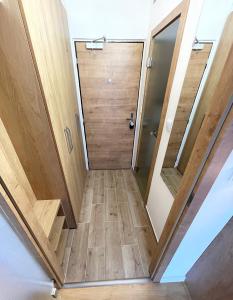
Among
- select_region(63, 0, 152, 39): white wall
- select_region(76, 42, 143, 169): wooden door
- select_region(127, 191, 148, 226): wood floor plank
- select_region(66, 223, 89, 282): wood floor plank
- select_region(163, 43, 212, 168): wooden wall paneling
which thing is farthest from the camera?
select_region(76, 42, 143, 169): wooden door

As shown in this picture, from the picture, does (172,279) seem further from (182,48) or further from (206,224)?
(182,48)

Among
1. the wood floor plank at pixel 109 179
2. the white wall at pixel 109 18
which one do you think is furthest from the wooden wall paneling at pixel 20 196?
the white wall at pixel 109 18

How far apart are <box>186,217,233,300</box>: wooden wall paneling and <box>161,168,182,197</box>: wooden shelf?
0.40m

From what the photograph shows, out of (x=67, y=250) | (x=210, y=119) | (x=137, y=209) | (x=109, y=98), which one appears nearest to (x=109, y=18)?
(x=109, y=98)

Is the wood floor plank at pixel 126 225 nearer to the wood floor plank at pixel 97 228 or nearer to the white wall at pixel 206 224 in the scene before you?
the wood floor plank at pixel 97 228

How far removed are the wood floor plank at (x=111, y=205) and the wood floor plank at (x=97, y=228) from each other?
7 centimetres

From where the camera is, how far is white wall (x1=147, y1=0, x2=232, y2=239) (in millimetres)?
867

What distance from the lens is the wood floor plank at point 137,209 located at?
71.4 inches

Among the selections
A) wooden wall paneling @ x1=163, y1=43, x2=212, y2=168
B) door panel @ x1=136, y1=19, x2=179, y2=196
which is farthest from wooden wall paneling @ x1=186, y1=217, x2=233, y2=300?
door panel @ x1=136, y1=19, x2=179, y2=196

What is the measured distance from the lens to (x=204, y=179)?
686 mm

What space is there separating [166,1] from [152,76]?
0.64m

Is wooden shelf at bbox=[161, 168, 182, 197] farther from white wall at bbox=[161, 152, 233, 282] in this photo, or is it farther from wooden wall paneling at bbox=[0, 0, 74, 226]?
wooden wall paneling at bbox=[0, 0, 74, 226]

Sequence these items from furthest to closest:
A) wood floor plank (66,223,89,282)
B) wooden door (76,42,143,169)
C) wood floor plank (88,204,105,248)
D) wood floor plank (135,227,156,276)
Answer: wooden door (76,42,143,169), wood floor plank (88,204,105,248), wood floor plank (135,227,156,276), wood floor plank (66,223,89,282)

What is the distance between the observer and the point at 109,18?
177 cm
